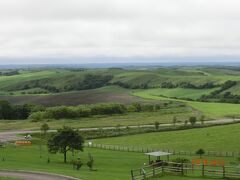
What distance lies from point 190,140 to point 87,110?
187 feet

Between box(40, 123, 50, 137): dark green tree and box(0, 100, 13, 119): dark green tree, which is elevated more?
box(40, 123, 50, 137): dark green tree

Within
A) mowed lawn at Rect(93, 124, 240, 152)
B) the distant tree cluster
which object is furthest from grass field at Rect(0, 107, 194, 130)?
mowed lawn at Rect(93, 124, 240, 152)

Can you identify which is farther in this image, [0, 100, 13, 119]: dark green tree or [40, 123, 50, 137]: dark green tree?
[0, 100, 13, 119]: dark green tree

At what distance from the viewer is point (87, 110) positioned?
431ft

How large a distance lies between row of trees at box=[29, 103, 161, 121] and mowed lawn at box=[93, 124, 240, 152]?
43.5 m

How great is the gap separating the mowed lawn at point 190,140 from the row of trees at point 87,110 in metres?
43.5

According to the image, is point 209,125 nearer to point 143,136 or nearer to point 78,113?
point 143,136

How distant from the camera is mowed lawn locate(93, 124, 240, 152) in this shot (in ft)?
236

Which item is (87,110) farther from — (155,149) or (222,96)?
(222,96)

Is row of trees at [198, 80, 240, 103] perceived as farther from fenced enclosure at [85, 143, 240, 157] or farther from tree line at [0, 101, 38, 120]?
fenced enclosure at [85, 143, 240, 157]

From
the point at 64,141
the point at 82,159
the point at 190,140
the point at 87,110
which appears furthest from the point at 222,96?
the point at 64,141

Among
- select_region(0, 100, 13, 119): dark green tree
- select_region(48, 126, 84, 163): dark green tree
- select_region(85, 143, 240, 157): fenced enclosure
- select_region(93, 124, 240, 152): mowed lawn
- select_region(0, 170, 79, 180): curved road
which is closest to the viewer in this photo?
select_region(0, 170, 79, 180): curved road

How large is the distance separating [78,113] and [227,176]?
9340cm

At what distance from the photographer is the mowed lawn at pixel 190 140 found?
71.9 m
